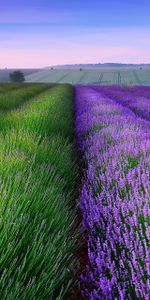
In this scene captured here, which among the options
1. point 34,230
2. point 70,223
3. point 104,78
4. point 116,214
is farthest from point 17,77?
point 34,230

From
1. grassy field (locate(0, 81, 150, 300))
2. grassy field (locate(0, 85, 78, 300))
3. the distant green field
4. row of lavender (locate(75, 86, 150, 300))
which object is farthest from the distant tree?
grassy field (locate(0, 85, 78, 300))

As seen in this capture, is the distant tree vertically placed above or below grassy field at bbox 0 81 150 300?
below

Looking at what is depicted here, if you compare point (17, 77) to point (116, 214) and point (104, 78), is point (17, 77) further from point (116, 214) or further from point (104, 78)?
point (116, 214)

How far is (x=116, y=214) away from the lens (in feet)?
6.58

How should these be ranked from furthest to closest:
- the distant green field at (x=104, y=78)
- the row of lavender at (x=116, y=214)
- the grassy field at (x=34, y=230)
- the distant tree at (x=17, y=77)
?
the distant tree at (x=17, y=77), the distant green field at (x=104, y=78), the row of lavender at (x=116, y=214), the grassy field at (x=34, y=230)

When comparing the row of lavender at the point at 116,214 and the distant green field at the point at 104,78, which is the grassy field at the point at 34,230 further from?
the distant green field at the point at 104,78

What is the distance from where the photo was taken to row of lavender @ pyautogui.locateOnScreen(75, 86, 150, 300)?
1.58 metres

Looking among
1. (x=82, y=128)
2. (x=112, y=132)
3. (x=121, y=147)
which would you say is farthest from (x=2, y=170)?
(x=82, y=128)

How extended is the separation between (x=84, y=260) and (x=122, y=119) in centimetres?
331

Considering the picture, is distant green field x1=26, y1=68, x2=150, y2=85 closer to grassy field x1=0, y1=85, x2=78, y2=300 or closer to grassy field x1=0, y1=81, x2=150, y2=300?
grassy field x1=0, y1=81, x2=150, y2=300

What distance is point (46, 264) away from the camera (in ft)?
5.32

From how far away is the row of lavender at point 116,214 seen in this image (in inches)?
62.2

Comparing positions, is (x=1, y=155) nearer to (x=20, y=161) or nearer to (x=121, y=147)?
(x=20, y=161)

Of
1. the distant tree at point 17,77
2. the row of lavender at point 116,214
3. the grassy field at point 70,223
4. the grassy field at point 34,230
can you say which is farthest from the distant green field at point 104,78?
the grassy field at point 34,230
